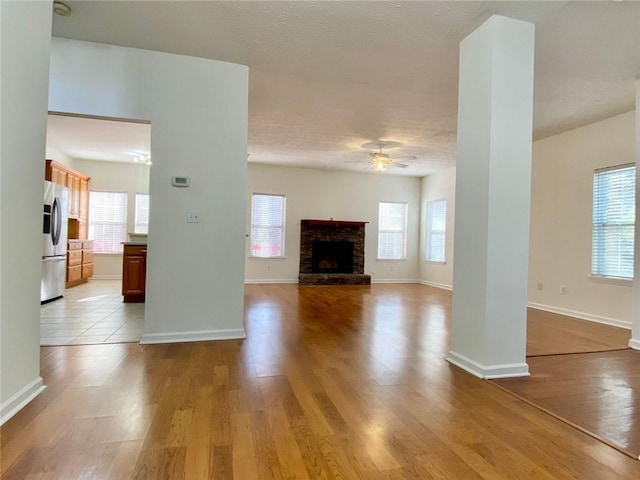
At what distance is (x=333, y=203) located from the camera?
8383 mm

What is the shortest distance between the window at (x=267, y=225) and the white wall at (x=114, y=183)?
8.63 feet

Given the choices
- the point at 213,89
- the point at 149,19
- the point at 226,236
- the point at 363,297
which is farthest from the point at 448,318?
the point at 149,19

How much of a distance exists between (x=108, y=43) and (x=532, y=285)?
645cm

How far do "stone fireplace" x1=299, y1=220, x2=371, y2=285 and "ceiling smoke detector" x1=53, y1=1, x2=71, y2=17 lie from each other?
5796 millimetres

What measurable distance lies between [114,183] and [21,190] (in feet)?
21.9

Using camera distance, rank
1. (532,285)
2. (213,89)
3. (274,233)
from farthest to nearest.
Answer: (274,233)
(532,285)
(213,89)

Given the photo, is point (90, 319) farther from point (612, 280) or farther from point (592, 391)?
point (612, 280)

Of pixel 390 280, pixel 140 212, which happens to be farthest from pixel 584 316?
pixel 140 212

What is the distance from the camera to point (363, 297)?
6199 millimetres

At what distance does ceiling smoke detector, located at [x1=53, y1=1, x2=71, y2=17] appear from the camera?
2.48 meters

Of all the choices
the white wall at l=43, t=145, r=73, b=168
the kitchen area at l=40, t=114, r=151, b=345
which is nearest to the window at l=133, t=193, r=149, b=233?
the kitchen area at l=40, t=114, r=151, b=345

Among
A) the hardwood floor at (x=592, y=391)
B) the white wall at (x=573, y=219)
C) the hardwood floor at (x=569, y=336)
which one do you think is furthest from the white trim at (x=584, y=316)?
the hardwood floor at (x=592, y=391)

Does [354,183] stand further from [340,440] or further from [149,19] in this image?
[340,440]

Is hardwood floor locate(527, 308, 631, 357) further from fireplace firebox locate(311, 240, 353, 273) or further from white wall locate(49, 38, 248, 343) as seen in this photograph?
fireplace firebox locate(311, 240, 353, 273)
